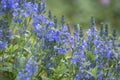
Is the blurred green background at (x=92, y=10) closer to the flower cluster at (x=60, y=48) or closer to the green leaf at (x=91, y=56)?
the flower cluster at (x=60, y=48)

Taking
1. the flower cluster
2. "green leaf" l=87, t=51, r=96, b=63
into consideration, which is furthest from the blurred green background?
"green leaf" l=87, t=51, r=96, b=63

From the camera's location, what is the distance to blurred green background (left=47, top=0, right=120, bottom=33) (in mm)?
9281

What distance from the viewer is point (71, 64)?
423cm

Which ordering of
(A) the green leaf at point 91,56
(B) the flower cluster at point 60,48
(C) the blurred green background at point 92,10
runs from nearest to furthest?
(B) the flower cluster at point 60,48, (A) the green leaf at point 91,56, (C) the blurred green background at point 92,10

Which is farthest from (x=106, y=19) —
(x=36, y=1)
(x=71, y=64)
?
(x=71, y=64)

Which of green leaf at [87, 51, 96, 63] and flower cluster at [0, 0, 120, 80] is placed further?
green leaf at [87, 51, 96, 63]

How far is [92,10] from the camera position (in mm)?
9508

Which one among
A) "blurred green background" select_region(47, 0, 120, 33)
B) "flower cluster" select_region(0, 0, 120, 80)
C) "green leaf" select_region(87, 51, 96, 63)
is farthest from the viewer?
"blurred green background" select_region(47, 0, 120, 33)

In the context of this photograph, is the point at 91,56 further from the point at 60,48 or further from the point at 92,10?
the point at 92,10

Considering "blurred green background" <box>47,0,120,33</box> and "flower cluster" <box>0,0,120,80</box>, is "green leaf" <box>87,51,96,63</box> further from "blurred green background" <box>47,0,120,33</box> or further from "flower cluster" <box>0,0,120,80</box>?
"blurred green background" <box>47,0,120,33</box>

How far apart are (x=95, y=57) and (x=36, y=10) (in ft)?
2.72

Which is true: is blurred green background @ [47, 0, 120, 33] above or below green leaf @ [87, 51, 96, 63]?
above

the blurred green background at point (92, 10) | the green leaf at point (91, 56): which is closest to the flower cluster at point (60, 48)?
the green leaf at point (91, 56)

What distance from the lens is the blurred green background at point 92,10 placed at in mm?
9281
